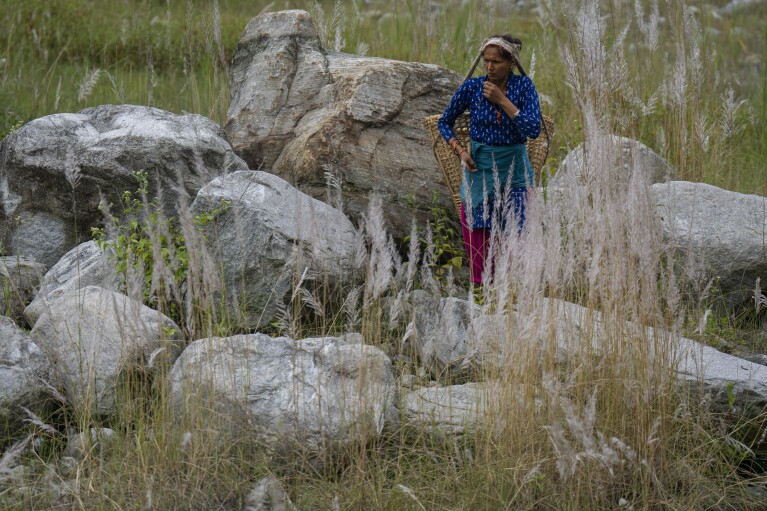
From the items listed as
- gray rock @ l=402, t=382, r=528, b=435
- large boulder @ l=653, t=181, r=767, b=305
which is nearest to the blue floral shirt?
large boulder @ l=653, t=181, r=767, b=305

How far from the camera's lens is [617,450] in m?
2.94

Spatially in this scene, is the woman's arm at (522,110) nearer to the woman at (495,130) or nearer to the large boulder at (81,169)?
the woman at (495,130)

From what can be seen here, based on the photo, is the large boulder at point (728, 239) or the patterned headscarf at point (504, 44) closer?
the patterned headscarf at point (504, 44)

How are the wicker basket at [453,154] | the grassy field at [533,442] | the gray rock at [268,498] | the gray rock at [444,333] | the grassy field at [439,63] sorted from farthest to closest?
the grassy field at [439,63] → the wicker basket at [453,154] → the gray rock at [444,333] → the grassy field at [533,442] → the gray rock at [268,498]

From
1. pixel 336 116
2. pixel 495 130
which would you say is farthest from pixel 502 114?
pixel 336 116

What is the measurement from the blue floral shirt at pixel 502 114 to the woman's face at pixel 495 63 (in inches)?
3.8

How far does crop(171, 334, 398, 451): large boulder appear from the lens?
294 cm

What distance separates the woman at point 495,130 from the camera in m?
4.38

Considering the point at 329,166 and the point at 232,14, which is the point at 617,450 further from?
the point at 232,14

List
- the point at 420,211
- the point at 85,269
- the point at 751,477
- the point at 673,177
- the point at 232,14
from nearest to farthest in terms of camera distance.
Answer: the point at 751,477, the point at 85,269, the point at 420,211, the point at 673,177, the point at 232,14

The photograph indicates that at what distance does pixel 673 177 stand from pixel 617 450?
335 centimetres

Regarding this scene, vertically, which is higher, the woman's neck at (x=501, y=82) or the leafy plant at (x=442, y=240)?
the woman's neck at (x=501, y=82)

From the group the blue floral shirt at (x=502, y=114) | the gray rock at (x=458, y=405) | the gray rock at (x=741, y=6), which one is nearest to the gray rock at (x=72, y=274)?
the gray rock at (x=458, y=405)

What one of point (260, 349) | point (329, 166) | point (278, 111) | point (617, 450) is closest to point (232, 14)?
point (278, 111)
